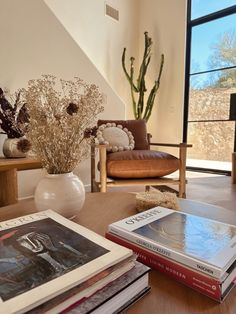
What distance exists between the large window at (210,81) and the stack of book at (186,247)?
2735 millimetres

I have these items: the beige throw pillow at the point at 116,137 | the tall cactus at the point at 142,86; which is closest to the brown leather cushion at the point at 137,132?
the beige throw pillow at the point at 116,137

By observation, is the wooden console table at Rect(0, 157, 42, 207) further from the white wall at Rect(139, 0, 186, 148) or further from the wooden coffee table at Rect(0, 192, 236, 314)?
the white wall at Rect(139, 0, 186, 148)

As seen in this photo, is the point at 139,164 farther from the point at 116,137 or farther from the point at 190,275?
the point at 190,275

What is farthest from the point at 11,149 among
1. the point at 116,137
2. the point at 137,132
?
the point at 137,132

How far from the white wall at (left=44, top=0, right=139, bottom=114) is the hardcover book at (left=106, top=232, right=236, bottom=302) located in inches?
87.8

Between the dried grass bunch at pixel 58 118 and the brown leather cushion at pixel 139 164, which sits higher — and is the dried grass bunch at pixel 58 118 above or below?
above

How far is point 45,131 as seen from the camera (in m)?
0.61

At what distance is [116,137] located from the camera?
6.37 feet

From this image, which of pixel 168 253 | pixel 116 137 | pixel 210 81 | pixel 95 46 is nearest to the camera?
pixel 168 253

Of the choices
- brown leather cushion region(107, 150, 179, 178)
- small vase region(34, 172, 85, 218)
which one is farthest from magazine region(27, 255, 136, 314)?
brown leather cushion region(107, 150, 179, 178)

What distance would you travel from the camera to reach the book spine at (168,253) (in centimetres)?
38

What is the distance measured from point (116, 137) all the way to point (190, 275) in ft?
5.20

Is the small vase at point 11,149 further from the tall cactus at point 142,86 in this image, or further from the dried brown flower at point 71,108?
the tall cactus at point 142,86

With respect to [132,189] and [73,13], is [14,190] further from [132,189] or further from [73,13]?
[73,13]
